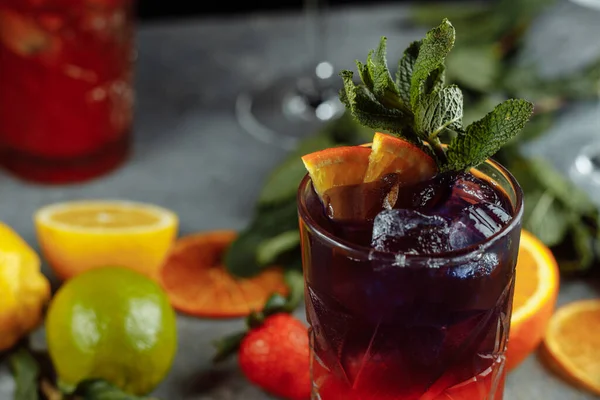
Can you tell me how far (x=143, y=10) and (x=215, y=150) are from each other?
66cm

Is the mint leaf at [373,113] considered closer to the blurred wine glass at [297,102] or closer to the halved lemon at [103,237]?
the halved lemon at [103,237]

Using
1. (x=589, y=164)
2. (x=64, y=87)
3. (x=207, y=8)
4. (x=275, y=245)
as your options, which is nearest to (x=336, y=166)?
(x=275, y=245)

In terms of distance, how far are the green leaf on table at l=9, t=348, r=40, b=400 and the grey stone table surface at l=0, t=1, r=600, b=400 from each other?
0.08ft

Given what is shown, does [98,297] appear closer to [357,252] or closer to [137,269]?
[137,269]

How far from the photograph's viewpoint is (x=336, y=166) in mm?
815

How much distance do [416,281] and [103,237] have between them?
0.61 m

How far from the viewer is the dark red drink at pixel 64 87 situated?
1.41m

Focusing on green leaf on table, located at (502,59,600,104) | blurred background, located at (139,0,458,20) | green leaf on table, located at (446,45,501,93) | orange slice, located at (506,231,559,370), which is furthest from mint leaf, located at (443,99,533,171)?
blurred background, located at (139,0,458,20)

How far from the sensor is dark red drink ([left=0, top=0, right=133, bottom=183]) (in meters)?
1.41

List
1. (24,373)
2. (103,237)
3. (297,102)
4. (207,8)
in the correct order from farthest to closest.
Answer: (207,8), (297,102), (103,237), (24,373)

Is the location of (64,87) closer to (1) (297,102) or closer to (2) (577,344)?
(1) (297,102)

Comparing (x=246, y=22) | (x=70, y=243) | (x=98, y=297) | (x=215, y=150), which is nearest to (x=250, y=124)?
(x=215, y=150)

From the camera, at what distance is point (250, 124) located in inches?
67.2

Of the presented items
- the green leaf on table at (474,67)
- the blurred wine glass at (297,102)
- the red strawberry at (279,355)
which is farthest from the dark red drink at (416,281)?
the blurred wine glass at (297,102)
